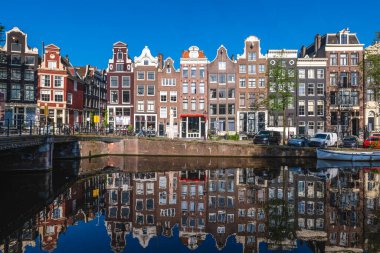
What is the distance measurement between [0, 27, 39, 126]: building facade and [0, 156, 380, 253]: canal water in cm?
2839

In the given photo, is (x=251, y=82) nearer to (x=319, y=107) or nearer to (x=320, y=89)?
(x=320, y=89)

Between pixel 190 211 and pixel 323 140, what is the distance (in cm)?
2966

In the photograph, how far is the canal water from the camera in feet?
43.8

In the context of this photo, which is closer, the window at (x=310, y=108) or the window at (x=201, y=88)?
the window at (x=310, y=108)

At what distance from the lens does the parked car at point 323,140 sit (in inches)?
1682

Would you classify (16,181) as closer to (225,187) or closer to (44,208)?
(44,208)

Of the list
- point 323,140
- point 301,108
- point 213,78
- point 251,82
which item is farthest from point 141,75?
point 323,140

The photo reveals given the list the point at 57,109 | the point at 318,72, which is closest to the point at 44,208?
the point at 57,109

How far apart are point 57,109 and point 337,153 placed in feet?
136

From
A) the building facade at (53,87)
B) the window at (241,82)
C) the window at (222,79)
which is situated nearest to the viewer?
the building facade at (53,87)

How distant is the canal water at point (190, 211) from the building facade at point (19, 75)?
1118 inches

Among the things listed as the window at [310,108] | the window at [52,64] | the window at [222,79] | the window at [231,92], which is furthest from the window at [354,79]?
the window at [52,64]

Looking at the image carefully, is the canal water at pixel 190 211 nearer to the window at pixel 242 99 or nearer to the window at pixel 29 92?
the window at pixel 242 99

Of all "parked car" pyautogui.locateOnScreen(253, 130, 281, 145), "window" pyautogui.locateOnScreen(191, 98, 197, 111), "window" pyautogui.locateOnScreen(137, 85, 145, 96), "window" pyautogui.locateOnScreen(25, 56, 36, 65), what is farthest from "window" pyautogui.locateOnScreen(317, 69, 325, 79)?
"window" pyautogui.locateOnScreen(25, 56, 36, 65)
